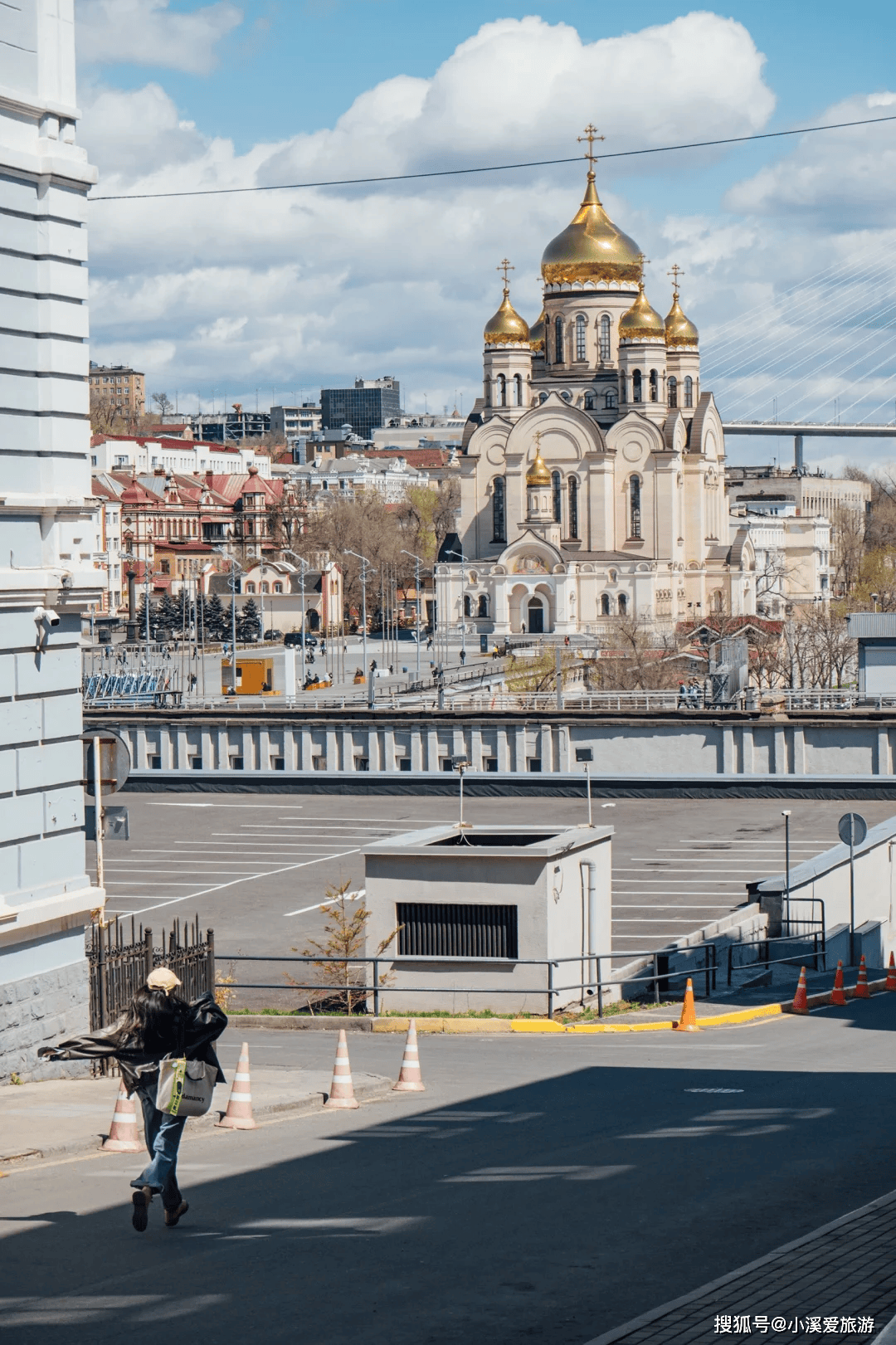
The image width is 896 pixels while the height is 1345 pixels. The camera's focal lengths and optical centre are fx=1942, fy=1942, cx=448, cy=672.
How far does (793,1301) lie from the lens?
7996 millimetres

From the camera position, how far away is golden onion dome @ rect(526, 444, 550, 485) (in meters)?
120

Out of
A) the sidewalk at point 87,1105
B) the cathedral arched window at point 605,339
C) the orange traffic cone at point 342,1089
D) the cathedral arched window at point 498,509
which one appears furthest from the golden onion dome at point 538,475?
the orange traffic cone at point 342,1089

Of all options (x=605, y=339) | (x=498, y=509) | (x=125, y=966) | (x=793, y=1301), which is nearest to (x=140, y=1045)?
(x=793, y=1301)

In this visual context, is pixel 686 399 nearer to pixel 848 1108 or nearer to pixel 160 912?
pixel 160 912

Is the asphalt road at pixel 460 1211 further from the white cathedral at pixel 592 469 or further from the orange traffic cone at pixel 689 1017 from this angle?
the white cathedral at pixel 592 469

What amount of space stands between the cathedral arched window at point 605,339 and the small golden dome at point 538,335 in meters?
4.62

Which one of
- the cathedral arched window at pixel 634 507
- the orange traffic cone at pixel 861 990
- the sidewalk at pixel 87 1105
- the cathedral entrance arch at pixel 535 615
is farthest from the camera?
the cathedral arched window at pixel 634 507

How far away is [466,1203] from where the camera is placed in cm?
1034

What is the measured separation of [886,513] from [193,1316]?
195 metres

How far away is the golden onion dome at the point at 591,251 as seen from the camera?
Result: 126 metres

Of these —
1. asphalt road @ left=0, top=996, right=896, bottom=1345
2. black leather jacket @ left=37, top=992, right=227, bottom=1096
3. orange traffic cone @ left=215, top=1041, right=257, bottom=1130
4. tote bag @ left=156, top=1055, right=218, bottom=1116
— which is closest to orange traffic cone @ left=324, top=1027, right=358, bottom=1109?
asphalt road @ left=0, top=996, right=896, bottom=1345

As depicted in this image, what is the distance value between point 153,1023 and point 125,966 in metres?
6.91

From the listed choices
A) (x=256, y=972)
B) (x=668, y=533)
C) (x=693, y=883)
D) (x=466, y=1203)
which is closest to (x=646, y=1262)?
(x=466, y=1203)

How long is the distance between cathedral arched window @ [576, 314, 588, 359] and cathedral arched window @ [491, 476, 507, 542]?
10.6m
